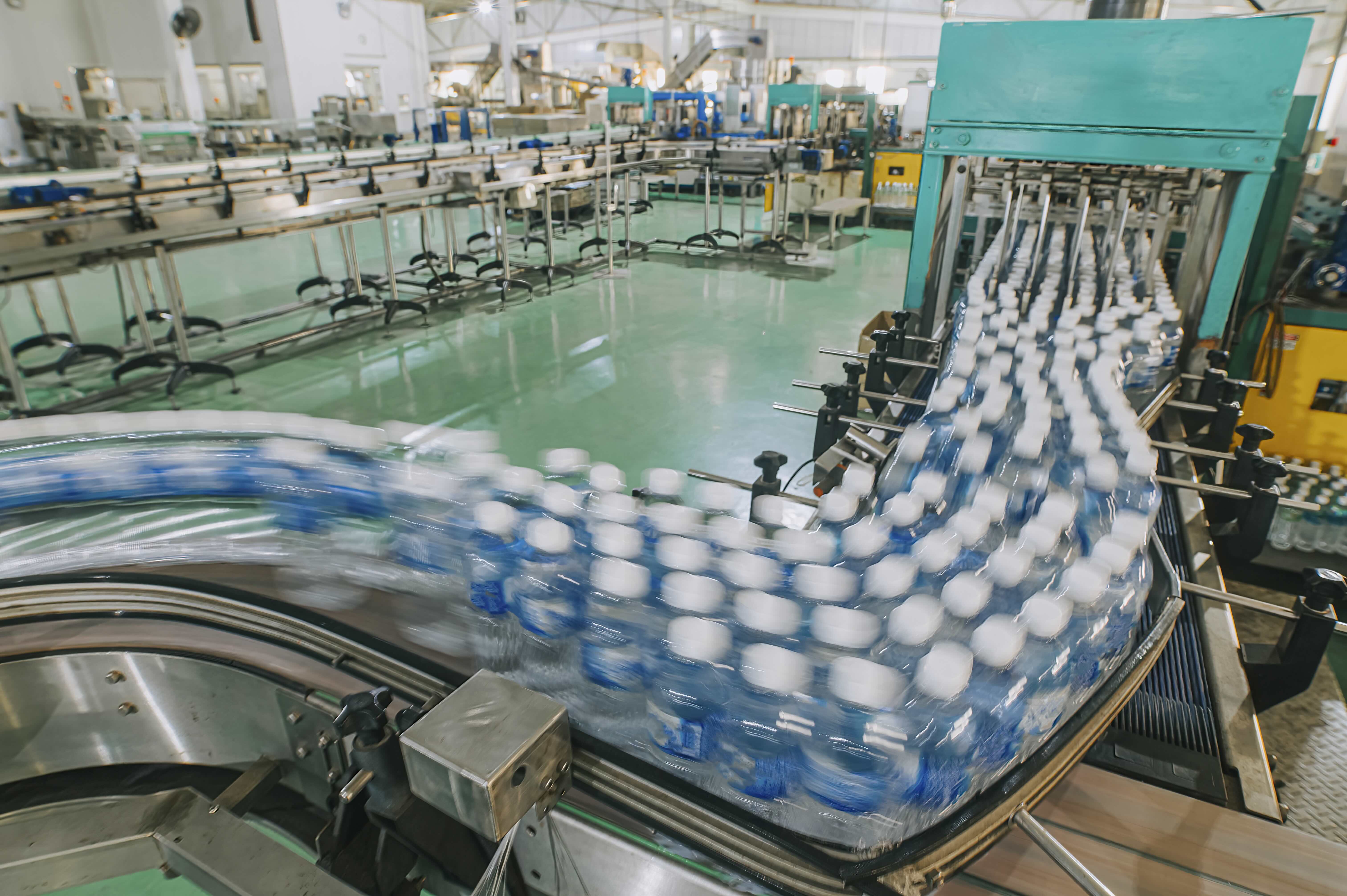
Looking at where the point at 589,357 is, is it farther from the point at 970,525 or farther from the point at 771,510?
the point at 970,525

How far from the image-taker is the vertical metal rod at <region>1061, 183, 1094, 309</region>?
2.34m

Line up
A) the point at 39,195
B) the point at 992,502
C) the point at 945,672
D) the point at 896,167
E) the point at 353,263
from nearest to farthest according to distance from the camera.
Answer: the point at 945,672 → the point at 992,502 → the point at 39,195 → the point at 353,263 → the point at 896,167

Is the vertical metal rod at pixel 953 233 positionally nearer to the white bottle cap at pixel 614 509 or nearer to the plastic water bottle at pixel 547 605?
the white bottle cap at pixel 614 509

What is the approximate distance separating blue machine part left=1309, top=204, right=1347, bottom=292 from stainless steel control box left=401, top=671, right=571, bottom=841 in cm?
318

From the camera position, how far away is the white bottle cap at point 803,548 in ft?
3.02

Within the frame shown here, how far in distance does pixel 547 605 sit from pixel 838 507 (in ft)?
1.44

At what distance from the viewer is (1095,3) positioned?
8.64ft

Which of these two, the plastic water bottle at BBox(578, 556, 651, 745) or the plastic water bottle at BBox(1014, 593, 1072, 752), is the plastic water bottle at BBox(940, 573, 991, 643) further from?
the plastic water bottle at BBox(578, 556, 651, 745)

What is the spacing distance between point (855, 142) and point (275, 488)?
1013 cm

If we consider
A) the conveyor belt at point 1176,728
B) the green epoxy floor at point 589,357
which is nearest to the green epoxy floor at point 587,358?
the green epoxy floor at point 589,357

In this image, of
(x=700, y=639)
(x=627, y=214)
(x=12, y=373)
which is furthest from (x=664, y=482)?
(x=627, y=214)

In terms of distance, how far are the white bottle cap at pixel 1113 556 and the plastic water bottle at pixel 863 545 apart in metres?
0.24

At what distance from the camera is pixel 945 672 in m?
0.64

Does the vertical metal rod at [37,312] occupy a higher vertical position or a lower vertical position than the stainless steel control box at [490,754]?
lower
